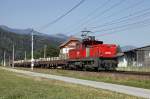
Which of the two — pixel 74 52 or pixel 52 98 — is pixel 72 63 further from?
pixel 52 98

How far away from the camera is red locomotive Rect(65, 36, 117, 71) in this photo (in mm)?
42000

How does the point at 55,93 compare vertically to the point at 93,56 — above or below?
below

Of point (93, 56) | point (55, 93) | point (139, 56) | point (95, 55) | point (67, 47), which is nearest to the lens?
point (55, 93)

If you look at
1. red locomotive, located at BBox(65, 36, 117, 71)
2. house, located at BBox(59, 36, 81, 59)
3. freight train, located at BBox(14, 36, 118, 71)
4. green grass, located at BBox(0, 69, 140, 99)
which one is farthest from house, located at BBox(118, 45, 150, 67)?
green grass, located at BBox(0, 69, 140, 99)

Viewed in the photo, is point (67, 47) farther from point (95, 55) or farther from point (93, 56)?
point (95, 55)

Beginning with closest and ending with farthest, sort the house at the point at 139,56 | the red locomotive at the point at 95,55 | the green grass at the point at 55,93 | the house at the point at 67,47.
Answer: the green grass at the point at 55,93 < the red locomotive at the point at 95,55 < the house at the point at 67,47 < the house at the point at 139,56

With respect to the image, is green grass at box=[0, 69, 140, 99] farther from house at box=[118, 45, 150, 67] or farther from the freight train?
house at box=[118, 45, 150, 67]

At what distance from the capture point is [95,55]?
42.7m

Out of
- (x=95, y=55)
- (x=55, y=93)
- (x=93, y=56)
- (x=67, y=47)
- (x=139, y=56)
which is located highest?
(x=67, y=47)

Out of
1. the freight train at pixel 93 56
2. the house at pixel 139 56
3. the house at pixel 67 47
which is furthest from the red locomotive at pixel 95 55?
the house at pixel 139 56

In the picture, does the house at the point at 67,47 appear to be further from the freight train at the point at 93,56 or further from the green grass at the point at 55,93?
the green grass at the point at 55,93

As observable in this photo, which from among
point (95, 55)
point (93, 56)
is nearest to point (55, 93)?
point (95, 55)

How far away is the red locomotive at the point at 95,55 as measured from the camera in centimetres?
4200

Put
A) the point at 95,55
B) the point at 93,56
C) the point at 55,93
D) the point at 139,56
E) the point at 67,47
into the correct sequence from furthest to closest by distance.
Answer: the point at 67,47 → the point at 139,56 → the point at 93,56 → the point at 95,55 → the point at 55,93
